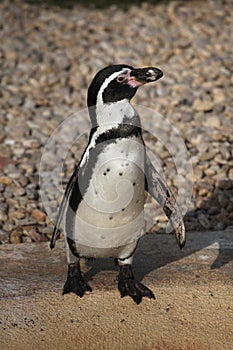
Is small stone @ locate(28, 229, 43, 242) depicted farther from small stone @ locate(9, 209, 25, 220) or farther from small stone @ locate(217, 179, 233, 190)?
small stone @ locate(217, 179, 233, 190)

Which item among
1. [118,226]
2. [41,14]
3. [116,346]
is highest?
[118,226]

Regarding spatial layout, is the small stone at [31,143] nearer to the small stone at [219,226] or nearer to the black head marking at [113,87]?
the small stone at [219,226]

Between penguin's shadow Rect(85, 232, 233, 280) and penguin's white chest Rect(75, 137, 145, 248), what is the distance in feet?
1.17

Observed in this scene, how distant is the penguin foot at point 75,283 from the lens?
293 cm

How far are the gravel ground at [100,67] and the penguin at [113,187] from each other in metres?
0.96

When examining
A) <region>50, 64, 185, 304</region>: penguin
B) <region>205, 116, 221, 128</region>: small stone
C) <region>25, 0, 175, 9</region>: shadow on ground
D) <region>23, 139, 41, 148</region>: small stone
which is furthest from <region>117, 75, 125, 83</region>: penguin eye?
<region>25, 0, 175, 9</region>: shadow on ground

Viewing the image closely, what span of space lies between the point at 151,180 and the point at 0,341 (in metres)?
0.88

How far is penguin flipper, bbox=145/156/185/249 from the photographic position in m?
2.86

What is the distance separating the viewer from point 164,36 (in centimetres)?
680

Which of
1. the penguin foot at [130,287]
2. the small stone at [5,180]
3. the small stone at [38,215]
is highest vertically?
the penguin foot at [130,287]

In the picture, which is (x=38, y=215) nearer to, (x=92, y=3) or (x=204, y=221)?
(x=204, y=221)

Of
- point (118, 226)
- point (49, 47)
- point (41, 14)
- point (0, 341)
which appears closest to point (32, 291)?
point (0, 341)

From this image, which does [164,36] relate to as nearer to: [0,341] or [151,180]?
[151,180]

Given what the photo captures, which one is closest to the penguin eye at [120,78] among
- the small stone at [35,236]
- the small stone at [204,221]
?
the small stone at [35,236]
